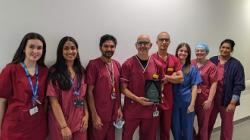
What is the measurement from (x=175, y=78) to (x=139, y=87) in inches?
15.8

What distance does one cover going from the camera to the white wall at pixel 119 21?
2.19m

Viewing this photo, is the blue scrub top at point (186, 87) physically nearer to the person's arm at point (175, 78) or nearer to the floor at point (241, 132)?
the person's arm at point (175, 78)

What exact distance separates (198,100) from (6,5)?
90.2 inches

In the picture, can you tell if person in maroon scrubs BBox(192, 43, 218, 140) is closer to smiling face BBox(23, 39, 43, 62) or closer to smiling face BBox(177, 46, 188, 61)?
smiling face BBox(177, 46, 188, 61)

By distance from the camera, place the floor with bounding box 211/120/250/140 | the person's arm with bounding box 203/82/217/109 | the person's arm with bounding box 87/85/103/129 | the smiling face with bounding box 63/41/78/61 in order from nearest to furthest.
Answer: the smiling face with bounding box 63/41/78/61, the person's arm with bounding box 87/85/103/129, the person's arm with bounding box 203/82/217/109, the floor with bounding box 211/120/250/140

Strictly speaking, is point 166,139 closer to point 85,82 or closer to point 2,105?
point 85,82

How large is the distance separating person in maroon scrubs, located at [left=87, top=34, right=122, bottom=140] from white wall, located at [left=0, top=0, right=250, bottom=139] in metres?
0.26

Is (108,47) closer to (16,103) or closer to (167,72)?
(167,72)

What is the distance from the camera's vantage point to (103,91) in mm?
2439

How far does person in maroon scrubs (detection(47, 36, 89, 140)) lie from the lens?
2.12m

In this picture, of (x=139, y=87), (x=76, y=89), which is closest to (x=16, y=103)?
(x=76, y=89)

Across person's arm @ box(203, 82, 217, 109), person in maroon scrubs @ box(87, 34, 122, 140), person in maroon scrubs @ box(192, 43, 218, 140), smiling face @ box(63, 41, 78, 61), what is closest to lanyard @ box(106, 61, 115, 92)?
person in maroon scrubs @ box(87, 34, 122, 140)

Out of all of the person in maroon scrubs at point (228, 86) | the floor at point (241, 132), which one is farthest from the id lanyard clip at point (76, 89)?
the floor at point (241, 132)

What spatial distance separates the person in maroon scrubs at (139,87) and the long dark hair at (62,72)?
482mm
